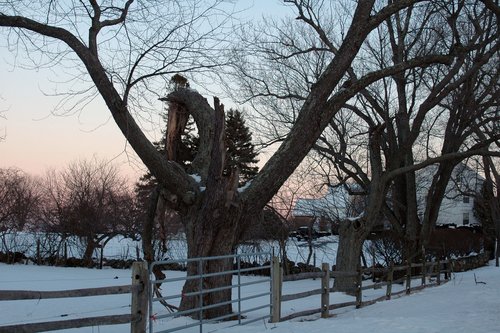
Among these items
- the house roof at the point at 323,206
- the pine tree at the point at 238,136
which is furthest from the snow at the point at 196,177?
the house roof at the point at 323,206

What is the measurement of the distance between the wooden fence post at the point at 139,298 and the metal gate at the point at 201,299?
0.10 meters

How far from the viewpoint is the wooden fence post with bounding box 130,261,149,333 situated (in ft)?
23.8

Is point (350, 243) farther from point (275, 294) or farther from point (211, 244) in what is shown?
point (275, 294)

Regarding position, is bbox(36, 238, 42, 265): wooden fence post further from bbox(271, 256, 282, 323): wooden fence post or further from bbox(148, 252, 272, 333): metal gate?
bbox(271, 256, 282, 323): wooden fence post

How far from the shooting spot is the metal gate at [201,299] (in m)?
8.00

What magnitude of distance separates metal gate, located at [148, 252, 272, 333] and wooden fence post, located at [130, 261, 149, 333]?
0.10m

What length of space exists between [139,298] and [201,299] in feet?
4.83

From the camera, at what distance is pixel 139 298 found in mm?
7289

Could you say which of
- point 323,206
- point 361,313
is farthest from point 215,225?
point 323,206

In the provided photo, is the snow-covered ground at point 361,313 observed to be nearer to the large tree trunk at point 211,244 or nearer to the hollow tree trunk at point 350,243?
the large tree trunk at point 211,244

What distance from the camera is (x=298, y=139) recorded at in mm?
11602

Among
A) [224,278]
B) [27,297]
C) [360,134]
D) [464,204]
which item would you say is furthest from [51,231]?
[464,204]

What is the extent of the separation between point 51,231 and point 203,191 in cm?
2923

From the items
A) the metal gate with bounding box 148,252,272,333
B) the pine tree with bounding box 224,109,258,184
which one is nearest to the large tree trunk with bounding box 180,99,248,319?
the metal gate with bounding box 148,252,272,333
